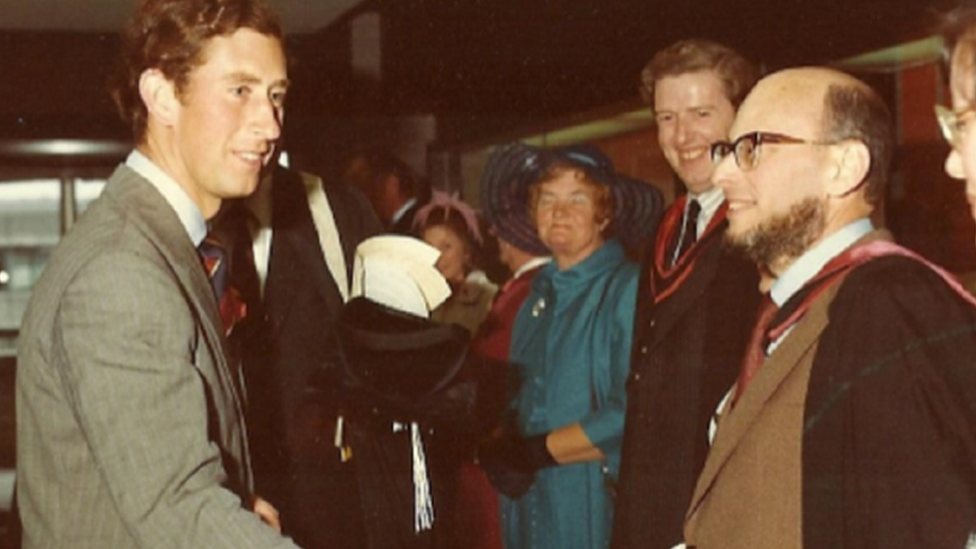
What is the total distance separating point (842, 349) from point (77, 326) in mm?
730

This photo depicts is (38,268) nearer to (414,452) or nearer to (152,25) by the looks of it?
(414,452)

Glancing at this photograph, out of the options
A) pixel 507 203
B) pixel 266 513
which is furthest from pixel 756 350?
pixel 507 203

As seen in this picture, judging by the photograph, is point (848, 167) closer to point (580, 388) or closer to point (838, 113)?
point (838, 113)

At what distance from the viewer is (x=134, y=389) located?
1.04 metres

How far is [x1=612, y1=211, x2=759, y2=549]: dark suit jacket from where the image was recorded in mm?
1778

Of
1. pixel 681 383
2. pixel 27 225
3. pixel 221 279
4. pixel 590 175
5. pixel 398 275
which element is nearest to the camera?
pixel 221 279

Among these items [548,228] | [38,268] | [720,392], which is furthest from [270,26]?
[38,268]

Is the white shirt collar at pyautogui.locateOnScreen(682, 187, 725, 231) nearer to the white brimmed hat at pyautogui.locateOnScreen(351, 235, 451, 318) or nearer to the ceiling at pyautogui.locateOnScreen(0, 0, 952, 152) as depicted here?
the white brimmed hat at pyautogui.locateOnScreen(351, 235, 451, 318)

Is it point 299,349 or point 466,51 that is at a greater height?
point 466,51

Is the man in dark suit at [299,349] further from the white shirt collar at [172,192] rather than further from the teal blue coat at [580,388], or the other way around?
the white shirt collar at [172,192]

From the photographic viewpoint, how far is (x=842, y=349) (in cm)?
126

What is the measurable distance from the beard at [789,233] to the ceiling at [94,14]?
157 centimetres

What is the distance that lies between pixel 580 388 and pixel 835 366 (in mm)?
905

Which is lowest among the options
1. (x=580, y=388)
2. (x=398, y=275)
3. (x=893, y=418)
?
(x=580, y=388)
